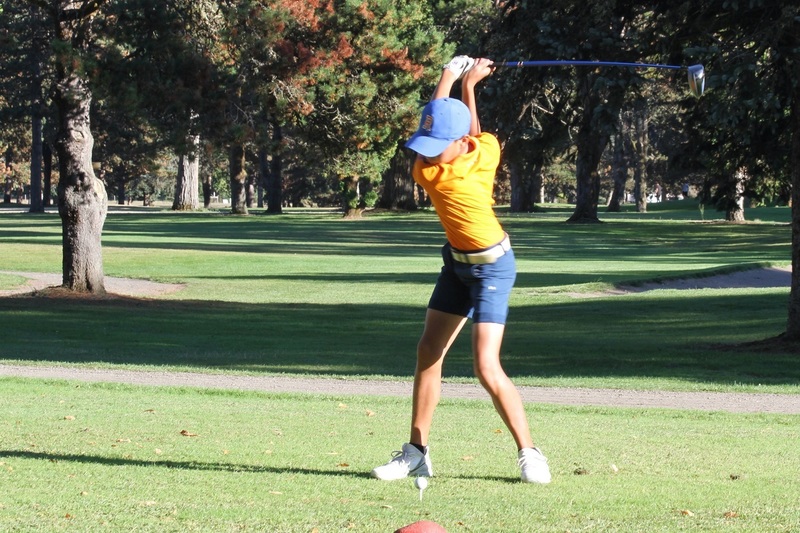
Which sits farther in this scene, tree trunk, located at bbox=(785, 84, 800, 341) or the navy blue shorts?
tree trunk, located at bbox=(785, 84, 800, 341)

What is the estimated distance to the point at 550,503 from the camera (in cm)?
572

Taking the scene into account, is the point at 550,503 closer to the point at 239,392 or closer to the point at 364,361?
the point at 239,392

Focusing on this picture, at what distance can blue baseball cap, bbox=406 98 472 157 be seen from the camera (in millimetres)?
6289

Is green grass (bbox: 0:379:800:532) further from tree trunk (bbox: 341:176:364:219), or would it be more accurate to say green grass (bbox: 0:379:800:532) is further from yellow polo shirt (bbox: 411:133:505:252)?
tree trunk (bbox: 341:176:364:219)

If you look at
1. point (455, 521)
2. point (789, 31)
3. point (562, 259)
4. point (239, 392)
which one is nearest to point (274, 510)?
point (455, 521)

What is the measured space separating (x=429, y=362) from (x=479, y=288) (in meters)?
0.58

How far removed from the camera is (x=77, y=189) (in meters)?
22.3

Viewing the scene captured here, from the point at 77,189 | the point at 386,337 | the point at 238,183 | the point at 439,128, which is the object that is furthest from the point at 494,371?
the point at 238,183

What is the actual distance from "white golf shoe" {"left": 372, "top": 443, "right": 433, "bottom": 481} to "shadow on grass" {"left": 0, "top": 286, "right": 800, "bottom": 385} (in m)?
6.94

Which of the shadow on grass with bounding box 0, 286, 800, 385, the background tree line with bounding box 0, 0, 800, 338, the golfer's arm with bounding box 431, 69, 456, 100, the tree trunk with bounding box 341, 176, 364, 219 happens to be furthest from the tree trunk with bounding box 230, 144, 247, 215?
the golfer's arm with bounding box 431, 69, 456, 100

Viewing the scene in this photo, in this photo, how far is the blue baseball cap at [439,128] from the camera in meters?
6.29

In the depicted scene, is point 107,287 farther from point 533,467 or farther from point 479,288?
point 533,467

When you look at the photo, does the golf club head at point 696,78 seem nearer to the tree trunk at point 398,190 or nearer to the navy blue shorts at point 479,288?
the navy blue shorts at point 479,288

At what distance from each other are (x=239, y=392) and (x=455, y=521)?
656cm
